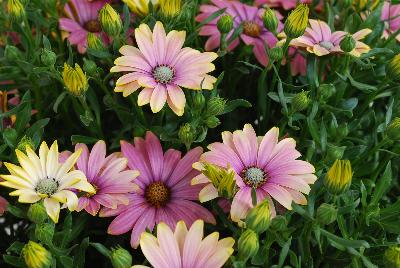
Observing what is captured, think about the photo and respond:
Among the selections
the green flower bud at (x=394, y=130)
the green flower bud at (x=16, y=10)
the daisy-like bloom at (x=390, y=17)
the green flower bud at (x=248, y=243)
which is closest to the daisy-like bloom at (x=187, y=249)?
the green flower bud at (x=248, y=243)

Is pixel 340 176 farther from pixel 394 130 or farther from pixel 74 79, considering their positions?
pixel 74 79

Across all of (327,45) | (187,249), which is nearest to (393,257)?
(187,249)

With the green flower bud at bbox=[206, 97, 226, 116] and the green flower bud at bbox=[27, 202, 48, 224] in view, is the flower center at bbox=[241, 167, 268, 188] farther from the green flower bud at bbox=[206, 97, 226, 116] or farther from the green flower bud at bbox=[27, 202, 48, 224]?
the green flower bud at bbox=[27, 202, 48, 224]

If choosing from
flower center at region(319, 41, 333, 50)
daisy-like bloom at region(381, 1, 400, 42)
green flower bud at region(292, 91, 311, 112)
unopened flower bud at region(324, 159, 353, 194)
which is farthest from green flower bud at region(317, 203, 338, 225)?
daisy-like bloom at region(381, 1, 400, 42)

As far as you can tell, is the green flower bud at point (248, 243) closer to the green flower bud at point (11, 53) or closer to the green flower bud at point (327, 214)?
the green flower bud at point (327, 214)

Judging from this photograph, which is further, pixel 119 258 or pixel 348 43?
pixel 348 43

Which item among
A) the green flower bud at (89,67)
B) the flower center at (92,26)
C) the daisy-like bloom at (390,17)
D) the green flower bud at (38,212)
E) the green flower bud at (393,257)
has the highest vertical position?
the green flower bud at (89,67)
